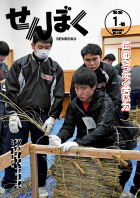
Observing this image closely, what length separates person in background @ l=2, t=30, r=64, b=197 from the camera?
210 cm

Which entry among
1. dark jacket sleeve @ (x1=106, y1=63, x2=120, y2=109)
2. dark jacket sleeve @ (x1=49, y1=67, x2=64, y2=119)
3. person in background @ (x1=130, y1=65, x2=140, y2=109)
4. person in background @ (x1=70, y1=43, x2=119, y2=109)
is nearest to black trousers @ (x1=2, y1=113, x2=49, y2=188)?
dark jacket sleeve @ (x1=49, y1=67, x2=64, y2=119)

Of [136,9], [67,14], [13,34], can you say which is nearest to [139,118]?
[136,9]

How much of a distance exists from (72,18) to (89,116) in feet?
18.3

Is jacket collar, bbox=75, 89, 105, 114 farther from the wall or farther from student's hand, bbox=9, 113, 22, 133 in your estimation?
the wall

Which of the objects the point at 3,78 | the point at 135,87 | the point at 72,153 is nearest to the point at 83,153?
the point at 72,153

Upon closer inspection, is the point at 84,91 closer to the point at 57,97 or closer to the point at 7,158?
the point at 57,97

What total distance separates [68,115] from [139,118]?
6.95 ft

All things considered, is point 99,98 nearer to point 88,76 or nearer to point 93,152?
point 88,76

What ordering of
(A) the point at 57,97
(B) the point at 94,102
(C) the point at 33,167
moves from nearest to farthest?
(C) the point at 33,167, (B) the point at 94,102, (A) the point at 57,97

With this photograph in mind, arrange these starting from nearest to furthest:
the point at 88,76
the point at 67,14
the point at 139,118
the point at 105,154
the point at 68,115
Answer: the point at 105,154 < the point at 88,76 < the point at 68,115 < the point at 139,118 < the point at 67,14

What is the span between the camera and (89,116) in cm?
182

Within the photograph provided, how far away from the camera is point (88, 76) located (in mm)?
1713

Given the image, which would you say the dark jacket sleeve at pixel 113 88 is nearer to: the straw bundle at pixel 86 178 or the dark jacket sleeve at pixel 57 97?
the dark jacket sleeve at pixel 57 97

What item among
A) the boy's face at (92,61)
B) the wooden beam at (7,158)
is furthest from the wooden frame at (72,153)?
the boy's face at (92,61)
